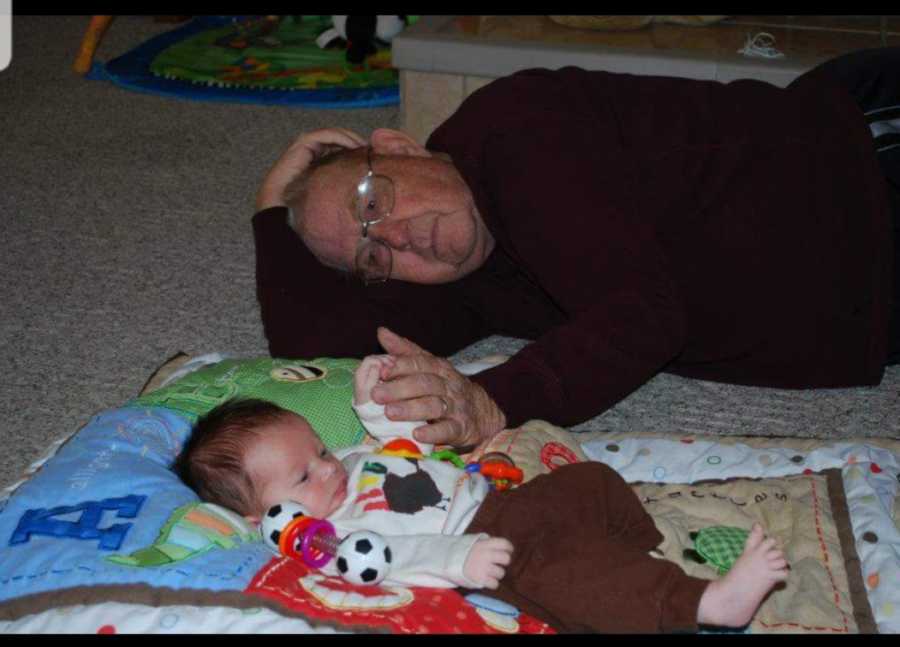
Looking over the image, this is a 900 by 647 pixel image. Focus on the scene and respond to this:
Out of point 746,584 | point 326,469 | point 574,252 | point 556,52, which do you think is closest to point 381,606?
point 326,469

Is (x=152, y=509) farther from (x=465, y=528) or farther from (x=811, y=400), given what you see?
(x=811, y=400)

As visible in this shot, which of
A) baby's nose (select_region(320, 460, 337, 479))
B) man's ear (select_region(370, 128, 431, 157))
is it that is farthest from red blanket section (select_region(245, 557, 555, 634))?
man's ear (select_region(370, 128, 431, 157))

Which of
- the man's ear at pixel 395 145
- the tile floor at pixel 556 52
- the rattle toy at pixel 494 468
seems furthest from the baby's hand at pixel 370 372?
the tile floor at pixel 556 52

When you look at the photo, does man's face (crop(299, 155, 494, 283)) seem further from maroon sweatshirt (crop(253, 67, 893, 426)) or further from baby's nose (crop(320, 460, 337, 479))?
baby's nose (crop(320, 460, 337, 479))

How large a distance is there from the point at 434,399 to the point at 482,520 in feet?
0.48

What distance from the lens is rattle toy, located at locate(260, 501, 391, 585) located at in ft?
3.24

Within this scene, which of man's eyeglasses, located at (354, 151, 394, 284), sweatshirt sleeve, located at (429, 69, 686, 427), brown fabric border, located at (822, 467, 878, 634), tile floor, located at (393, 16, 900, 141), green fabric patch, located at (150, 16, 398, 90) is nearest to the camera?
brown fabric border, located at (822, 467, 878, 634)

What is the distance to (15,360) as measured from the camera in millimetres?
1644

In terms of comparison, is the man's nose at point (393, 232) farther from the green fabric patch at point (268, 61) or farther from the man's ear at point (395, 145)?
the green fabric patch at point (268, 61)

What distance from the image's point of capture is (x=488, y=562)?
0.95 m

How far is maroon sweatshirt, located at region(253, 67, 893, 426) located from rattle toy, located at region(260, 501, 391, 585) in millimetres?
282

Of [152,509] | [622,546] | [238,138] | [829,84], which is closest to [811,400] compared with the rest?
[829,84]

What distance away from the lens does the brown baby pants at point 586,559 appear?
0.94 m
